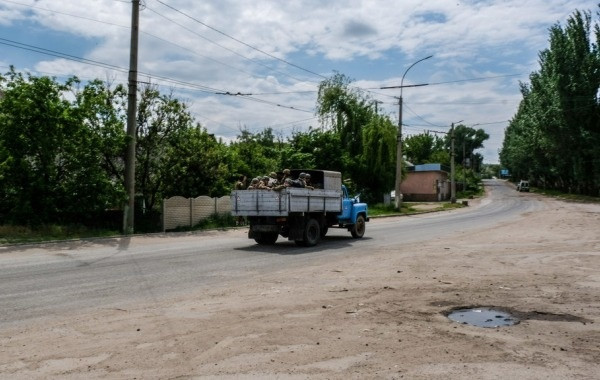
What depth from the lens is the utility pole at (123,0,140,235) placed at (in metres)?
20.2

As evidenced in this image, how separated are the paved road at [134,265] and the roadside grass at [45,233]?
0.97m

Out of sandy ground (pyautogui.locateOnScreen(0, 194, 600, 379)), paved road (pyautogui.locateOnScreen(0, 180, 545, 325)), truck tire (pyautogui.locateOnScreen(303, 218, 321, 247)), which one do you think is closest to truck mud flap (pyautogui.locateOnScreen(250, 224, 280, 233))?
paved road (pyautogui.locateOnScreen(0, 180, 545, 325))

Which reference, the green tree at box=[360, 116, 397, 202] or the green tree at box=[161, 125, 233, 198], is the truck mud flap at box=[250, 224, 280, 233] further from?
the green tree at box=[360, 116, 397, 202]

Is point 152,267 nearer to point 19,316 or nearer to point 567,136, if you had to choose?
point 19,316

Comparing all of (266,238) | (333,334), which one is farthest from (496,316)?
(266,238)

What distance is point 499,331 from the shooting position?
6.24m

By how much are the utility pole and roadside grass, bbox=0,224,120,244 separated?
84 centimetres

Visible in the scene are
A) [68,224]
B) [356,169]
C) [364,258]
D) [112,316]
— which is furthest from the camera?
[356,169]

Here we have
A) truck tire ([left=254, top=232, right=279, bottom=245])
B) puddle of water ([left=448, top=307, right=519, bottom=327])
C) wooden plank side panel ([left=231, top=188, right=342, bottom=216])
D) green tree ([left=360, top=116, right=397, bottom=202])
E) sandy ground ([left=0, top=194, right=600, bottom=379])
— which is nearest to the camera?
sandy ground ([left=0, top=194, right=600, bottom=379])

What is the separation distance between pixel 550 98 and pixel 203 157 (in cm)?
4757

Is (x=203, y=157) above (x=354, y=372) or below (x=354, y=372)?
above

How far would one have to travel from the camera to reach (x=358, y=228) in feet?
61.7

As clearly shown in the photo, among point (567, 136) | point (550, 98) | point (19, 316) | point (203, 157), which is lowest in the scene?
point (19, 316)

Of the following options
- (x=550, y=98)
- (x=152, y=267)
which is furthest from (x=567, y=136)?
(x=152, y=267)
